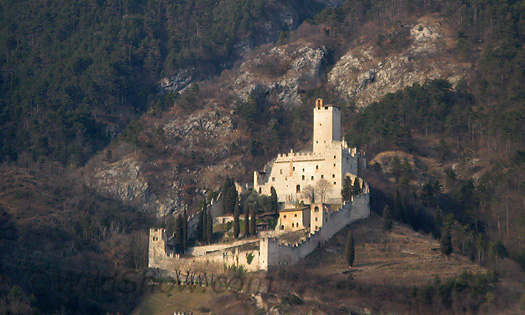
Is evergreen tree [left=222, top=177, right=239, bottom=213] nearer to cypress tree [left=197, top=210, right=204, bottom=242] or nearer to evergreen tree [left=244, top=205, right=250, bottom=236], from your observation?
cypress tree [left=197, top=210, right=204, bottom=242]

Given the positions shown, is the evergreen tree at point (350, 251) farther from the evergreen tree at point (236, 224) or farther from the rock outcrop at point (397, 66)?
the rock outcrop at point (397, 66)

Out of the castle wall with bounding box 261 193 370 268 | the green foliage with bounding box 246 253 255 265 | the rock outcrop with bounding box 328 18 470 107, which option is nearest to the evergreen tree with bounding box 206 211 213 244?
the green foliage with bounding box 246 253 255 265

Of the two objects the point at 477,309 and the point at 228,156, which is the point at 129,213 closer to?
the point at 228,156

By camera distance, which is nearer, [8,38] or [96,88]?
[96,88]

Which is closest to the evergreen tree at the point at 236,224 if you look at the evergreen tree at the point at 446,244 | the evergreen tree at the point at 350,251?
the evergreen tree at the point at 350,251

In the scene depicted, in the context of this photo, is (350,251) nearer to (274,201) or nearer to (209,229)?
(274,201)

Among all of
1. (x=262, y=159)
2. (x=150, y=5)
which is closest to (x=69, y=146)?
(x=262, y=159)

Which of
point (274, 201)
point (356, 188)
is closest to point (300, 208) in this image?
point (274, 201)
